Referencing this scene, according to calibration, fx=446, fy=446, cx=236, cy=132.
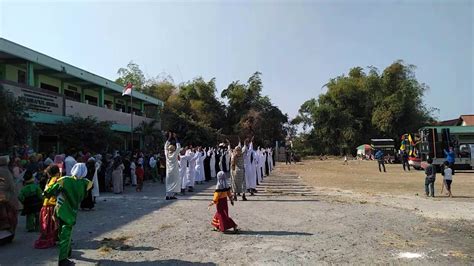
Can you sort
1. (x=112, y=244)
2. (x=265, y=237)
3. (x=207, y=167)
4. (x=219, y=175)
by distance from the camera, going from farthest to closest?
1. (x=207, y=167)
2. (x=219, y=175)
3. (x=265, y=237)
4. (x=112, y=244)

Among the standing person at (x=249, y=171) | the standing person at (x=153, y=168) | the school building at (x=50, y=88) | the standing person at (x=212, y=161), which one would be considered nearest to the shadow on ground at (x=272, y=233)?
the standing person at (x=249, y=171)

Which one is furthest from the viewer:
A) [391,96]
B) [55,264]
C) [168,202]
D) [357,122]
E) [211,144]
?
Answer: [357,122]

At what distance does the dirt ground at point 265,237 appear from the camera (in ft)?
22.7

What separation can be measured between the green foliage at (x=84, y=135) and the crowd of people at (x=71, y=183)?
1453 millimetres

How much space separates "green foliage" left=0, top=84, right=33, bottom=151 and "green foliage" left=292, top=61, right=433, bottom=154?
51094 mm

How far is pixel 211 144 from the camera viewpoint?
144 ft

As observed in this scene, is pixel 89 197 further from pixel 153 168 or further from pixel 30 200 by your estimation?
pixel 153 168

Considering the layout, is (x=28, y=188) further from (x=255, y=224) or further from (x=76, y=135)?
(x=76, y=135)

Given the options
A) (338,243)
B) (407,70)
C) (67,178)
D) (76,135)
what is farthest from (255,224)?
(407,70)

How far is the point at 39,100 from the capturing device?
66.1 feet

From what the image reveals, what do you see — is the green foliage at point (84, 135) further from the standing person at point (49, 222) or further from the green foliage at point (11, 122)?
the standing person at point (49, 222)

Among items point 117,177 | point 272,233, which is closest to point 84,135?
point 117,177

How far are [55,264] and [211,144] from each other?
37.2 m

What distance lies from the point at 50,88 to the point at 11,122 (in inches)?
409
